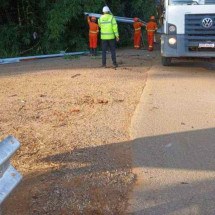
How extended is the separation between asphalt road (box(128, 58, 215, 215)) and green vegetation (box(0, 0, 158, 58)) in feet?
36.1

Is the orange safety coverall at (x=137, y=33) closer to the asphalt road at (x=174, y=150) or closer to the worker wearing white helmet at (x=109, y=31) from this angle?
the worker wearing white helmet at (x=109, y=31)

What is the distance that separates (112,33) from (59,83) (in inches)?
152

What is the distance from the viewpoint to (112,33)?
14992mm

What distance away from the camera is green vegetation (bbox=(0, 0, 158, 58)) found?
2100 centimetres

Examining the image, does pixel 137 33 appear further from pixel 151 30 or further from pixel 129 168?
pixel 129 168

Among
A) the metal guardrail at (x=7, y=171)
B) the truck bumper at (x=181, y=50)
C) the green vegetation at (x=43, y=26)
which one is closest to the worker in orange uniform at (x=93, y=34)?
the green vegetation at (x=43, y=26)

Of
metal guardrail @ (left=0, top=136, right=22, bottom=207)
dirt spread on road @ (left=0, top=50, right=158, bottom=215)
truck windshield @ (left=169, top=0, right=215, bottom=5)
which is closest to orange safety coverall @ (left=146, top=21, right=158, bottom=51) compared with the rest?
truck windshield @ (left=169, top=0, right=215, bottom=5)

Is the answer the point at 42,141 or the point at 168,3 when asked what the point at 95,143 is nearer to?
the point at 42,141

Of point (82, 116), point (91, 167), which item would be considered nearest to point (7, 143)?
point (91, 167)

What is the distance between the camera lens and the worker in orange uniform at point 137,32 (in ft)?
76.0

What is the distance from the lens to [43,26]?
23.0m

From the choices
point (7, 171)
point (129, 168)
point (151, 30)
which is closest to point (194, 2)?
point (129, 168)

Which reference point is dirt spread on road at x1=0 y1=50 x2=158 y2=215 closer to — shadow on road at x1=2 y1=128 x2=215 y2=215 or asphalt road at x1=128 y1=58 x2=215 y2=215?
shadow on road at x1=2 y1=128 x2=215 y2=215

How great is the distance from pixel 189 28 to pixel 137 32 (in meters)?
10.6
